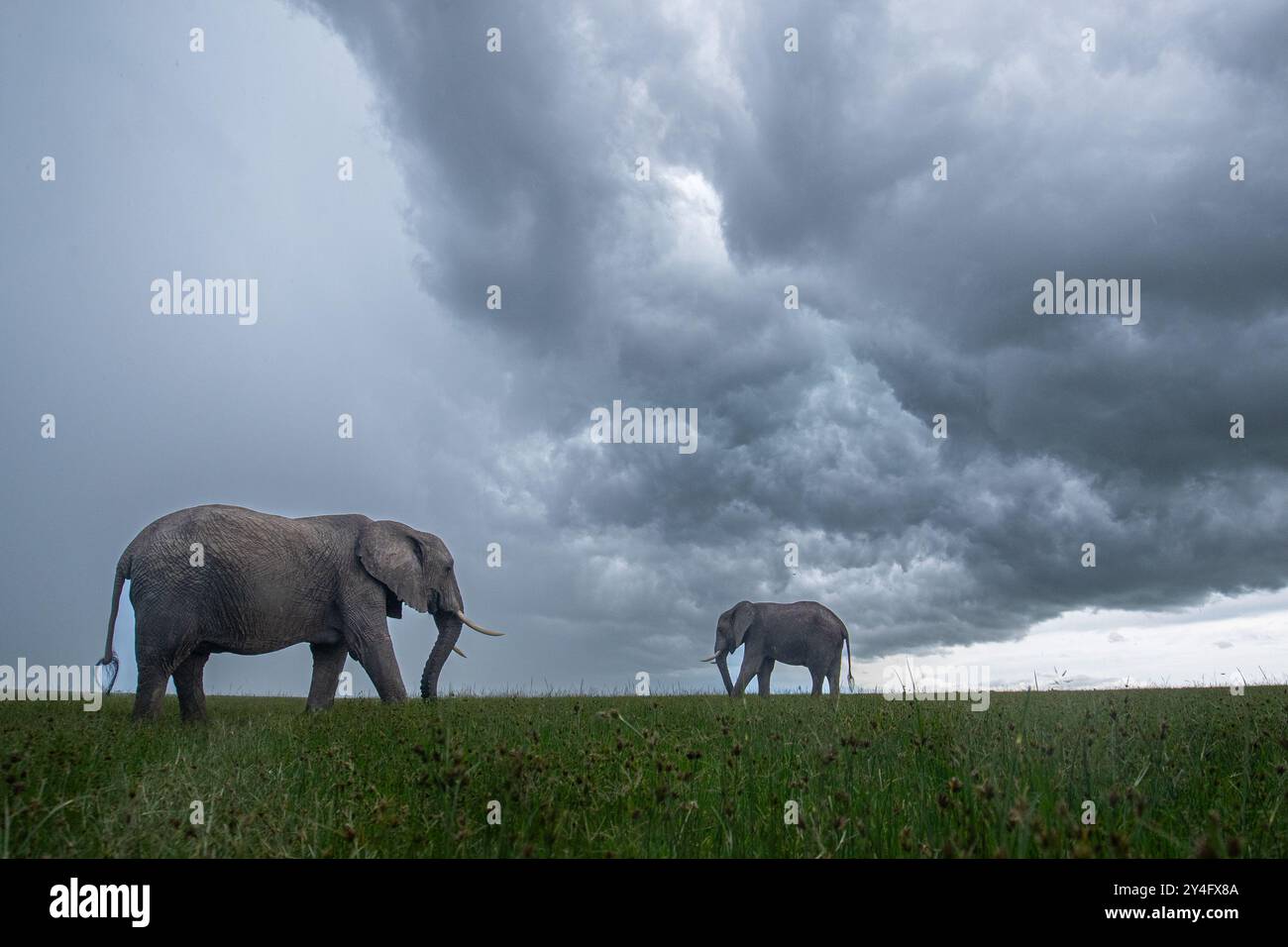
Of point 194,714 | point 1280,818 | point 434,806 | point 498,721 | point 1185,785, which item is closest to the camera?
point 1280,818

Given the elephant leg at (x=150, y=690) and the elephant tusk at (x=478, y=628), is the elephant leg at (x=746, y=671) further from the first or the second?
the elephant leg at (x=150, y=690)

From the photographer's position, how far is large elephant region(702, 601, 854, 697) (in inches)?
866

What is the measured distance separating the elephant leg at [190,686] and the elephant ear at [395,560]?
308 cm

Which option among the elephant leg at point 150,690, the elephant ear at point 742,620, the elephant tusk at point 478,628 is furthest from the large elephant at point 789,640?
the elephant leg at point 150,690

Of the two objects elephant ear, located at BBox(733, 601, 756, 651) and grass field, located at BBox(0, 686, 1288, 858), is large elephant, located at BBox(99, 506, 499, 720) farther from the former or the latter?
elephant ear, located at BBox(733, 601, 756, 651)

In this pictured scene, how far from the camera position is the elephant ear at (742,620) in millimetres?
22672

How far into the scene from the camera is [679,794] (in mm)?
4250

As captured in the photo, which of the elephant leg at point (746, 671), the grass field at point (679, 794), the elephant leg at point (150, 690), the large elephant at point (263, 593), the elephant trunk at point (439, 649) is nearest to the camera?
the grass field at point (679, 794)

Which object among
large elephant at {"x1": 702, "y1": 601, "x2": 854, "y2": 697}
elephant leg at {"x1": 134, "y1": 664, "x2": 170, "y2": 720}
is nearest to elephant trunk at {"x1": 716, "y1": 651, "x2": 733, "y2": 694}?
large elephant at {"x1": 702, "y1": 601, "x2": 854, "y2": 697}

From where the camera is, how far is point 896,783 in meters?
4.73
